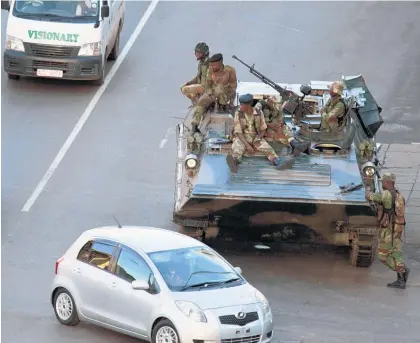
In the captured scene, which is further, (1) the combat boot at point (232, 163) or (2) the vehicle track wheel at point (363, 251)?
(1) the combat boot at point (232, 163)

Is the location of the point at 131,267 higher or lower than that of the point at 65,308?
higher

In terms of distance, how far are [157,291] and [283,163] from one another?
407cm

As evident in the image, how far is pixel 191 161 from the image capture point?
18703 millimetres

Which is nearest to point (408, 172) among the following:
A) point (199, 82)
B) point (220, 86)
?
point (199, 82)

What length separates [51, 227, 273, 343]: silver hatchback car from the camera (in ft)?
48.3

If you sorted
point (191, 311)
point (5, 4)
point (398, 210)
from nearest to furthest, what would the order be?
point (191, 311) → point (398, 210) → point (5, 4)

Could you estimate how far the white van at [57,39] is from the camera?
86.4 feet

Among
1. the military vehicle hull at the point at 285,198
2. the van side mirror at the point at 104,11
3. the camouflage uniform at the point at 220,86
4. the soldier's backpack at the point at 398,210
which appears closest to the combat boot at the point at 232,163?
the military vehicle hull at the point at 285,198

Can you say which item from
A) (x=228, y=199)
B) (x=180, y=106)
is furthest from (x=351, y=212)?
(x=180, y=106)

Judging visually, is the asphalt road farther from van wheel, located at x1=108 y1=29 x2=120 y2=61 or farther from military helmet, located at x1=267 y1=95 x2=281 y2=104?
military helmet, located at x1=267 y1=95 x2=281 y2=104

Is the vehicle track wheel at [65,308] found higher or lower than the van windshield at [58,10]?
lower

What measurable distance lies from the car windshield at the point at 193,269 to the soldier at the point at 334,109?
4153mm

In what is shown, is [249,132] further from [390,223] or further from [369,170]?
[390,223]

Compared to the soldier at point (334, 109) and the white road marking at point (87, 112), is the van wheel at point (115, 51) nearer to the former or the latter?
the white road marking at point (87, 112)
